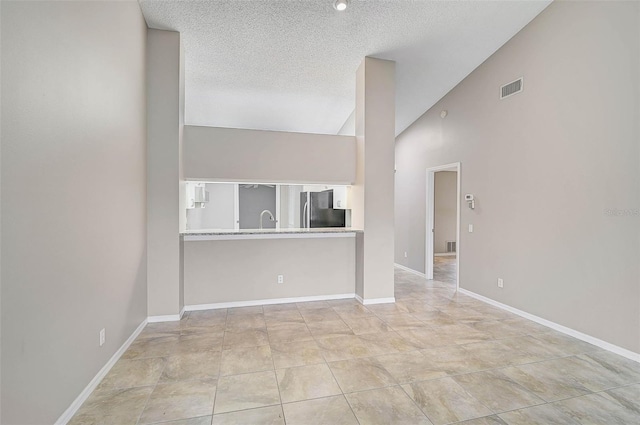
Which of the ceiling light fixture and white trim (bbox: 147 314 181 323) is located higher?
the ceiling light fixture

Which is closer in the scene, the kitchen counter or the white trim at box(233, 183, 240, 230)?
the kitchen counter

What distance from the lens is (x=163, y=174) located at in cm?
352

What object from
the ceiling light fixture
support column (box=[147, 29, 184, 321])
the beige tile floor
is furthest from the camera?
support column (box=[147, 29, 184, 321])

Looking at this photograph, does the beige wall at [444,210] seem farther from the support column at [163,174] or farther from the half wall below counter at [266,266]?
the support column at [163,174]

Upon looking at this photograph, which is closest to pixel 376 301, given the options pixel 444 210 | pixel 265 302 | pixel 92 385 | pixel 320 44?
pixel 265 302

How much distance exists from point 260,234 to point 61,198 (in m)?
2.48

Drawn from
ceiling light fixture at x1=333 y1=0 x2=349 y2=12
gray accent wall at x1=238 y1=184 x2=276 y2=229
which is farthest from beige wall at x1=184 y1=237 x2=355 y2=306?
ceiling light fixture at x1=333 y1=0 x2=349 y2=12

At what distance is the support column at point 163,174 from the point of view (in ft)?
11.5

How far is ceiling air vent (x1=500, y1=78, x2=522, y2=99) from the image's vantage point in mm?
→ 3846

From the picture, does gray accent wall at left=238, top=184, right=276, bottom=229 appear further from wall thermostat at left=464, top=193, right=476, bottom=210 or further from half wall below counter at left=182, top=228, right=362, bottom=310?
wall thermostat at left=464, top=193, right=476, bottom=210

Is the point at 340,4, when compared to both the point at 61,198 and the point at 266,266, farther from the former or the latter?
the point at 266,266

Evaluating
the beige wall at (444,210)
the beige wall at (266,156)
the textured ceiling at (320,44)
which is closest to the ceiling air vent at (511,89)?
the textured ceiling at (320,44)

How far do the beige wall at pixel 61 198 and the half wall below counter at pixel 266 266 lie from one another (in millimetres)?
1133

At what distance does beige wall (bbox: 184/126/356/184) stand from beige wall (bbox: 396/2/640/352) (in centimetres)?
210
